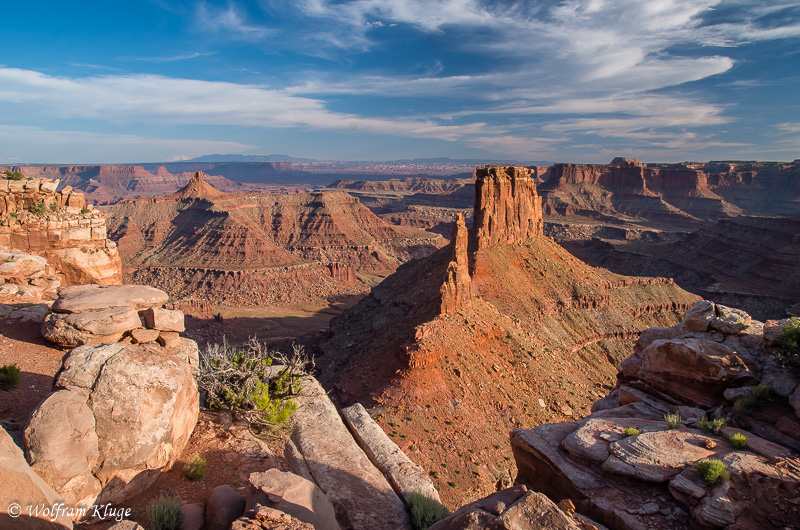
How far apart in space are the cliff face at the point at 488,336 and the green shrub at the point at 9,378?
15.2m

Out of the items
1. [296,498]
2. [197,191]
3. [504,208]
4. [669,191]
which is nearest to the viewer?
Answer: [296,498]

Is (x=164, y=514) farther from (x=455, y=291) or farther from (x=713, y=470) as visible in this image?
(x=455, y=291)

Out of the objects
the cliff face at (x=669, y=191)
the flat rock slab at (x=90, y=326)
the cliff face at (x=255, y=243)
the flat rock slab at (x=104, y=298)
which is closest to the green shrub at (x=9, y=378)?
the flat rock slab at (x=90, y=326)

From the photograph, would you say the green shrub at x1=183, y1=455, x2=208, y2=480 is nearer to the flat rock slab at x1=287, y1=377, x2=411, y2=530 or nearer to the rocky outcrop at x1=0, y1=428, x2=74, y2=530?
the flat rock slab at x1=287, y1=377, x2=411, y2=530

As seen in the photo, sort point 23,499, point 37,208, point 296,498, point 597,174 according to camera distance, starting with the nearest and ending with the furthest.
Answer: point 23,499, point 296,498, point 37,208, point 597,174

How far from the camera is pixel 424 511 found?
9.84 meters

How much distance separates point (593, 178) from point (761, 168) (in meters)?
64.4

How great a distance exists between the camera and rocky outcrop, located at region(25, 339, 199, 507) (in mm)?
7309

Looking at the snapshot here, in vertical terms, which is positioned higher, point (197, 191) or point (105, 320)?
point (197, 191)

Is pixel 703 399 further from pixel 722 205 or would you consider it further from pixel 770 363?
pixel 722 205

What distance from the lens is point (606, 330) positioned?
42531mm

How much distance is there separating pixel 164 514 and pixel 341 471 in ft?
14.7

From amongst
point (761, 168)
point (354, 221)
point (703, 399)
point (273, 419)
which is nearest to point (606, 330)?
point (703, 399)

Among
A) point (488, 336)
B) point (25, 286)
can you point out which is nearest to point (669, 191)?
point (488, 336)
